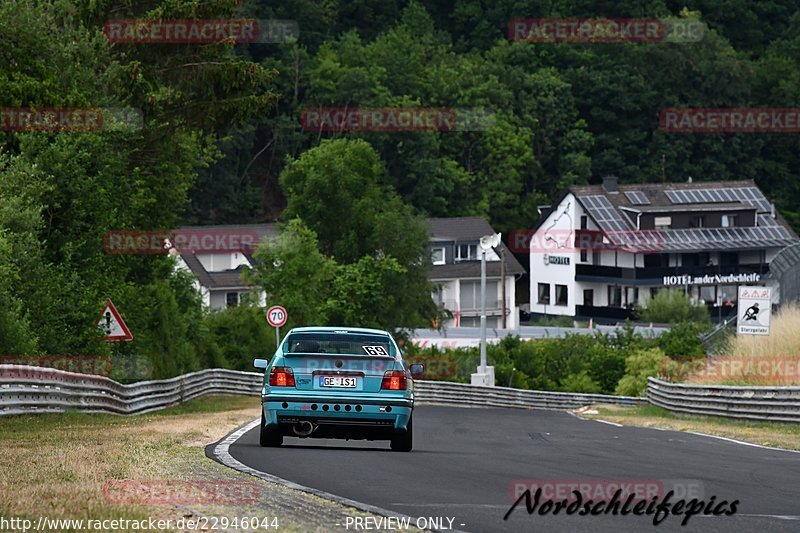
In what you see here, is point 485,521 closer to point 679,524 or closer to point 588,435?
point 679,524

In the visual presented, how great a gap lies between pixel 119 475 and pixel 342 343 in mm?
5099

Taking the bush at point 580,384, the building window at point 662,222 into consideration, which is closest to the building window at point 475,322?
the building window at point 662,222

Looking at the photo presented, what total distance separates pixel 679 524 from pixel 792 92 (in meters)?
125

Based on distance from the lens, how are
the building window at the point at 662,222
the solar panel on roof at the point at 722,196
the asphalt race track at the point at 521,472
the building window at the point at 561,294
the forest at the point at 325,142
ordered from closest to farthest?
the asphalt race track at the point at 521,472, the forest at the point at 325,142, the building window at the point at 662,222, the solar panel on roof at the point at 722,196, the building window at the point at 561,294

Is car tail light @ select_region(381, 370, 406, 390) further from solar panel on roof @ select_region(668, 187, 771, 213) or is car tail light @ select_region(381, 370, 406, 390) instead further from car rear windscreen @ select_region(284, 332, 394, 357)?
solar panel on roof @ select_region(668, 187, 771, 213)

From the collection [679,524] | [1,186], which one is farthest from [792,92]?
[679,524]

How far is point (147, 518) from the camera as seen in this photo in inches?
378

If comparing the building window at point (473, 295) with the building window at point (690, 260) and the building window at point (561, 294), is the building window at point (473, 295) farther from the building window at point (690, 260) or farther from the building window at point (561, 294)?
the building window at point (690, 260)

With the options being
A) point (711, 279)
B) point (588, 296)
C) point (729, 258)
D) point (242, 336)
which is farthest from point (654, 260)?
point (242, 336)

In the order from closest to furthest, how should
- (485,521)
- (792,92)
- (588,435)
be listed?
(485,521), (588,435), (792,92)

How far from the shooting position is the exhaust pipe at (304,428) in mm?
16547

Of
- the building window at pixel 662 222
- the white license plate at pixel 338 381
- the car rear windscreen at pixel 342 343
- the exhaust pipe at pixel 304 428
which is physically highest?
the building window at pixel 662 222

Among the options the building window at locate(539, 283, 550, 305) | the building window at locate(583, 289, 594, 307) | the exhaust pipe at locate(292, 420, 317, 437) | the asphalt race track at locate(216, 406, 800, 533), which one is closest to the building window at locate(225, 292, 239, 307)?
the building window at locate(539, 283, 550, 305)

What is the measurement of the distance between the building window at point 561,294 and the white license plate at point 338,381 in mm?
98504
